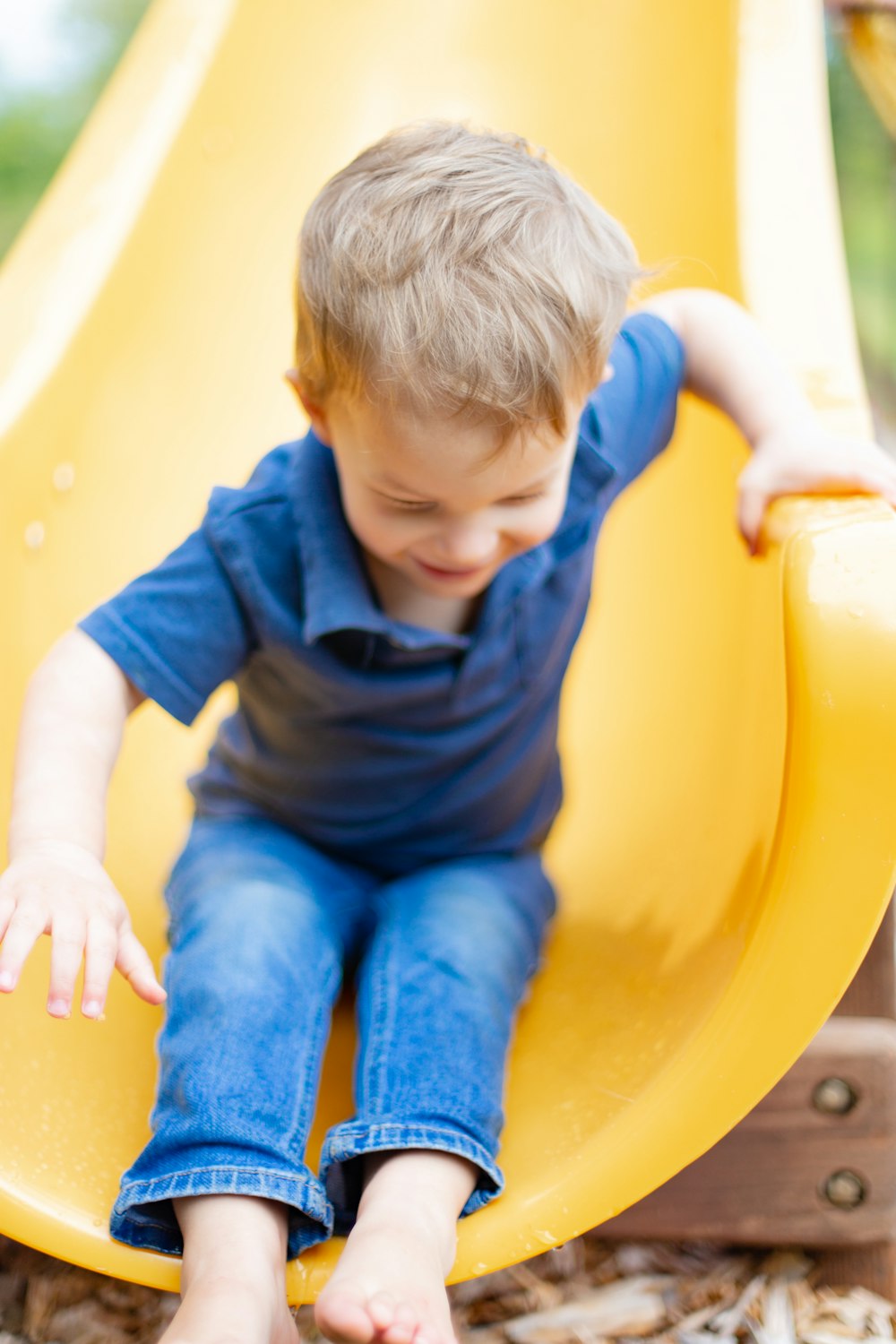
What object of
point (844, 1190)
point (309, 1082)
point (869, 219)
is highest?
point (869, 219)

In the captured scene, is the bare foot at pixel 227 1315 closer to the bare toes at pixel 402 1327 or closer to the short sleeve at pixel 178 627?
the bare toes at pixel 402 1327

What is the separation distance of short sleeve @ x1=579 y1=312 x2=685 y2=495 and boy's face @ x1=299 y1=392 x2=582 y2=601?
0.17m

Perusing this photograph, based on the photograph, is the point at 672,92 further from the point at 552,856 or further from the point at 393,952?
the point at 393,952

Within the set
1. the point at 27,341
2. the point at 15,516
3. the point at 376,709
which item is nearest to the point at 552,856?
the point at 376,709

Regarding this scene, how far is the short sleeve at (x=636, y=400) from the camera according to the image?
1.11 metres

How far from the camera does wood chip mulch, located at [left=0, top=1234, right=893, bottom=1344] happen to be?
1044 mm

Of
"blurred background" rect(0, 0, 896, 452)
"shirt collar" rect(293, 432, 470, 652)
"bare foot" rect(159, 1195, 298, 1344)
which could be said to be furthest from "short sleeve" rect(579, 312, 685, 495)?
"blurred background" rect(0, 0, 896, 452)

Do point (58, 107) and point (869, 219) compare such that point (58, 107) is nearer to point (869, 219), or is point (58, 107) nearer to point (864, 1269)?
point (869, 219)

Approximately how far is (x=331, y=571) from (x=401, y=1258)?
1.48 feet

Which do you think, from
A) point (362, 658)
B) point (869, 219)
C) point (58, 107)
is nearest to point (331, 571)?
point (362, 658)

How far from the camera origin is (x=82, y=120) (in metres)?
4.96

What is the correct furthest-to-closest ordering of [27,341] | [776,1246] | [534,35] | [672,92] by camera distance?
[534,35], [672,92], [27,341], [776,1246]

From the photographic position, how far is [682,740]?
1.32m

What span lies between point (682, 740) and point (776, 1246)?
446 millimetres
